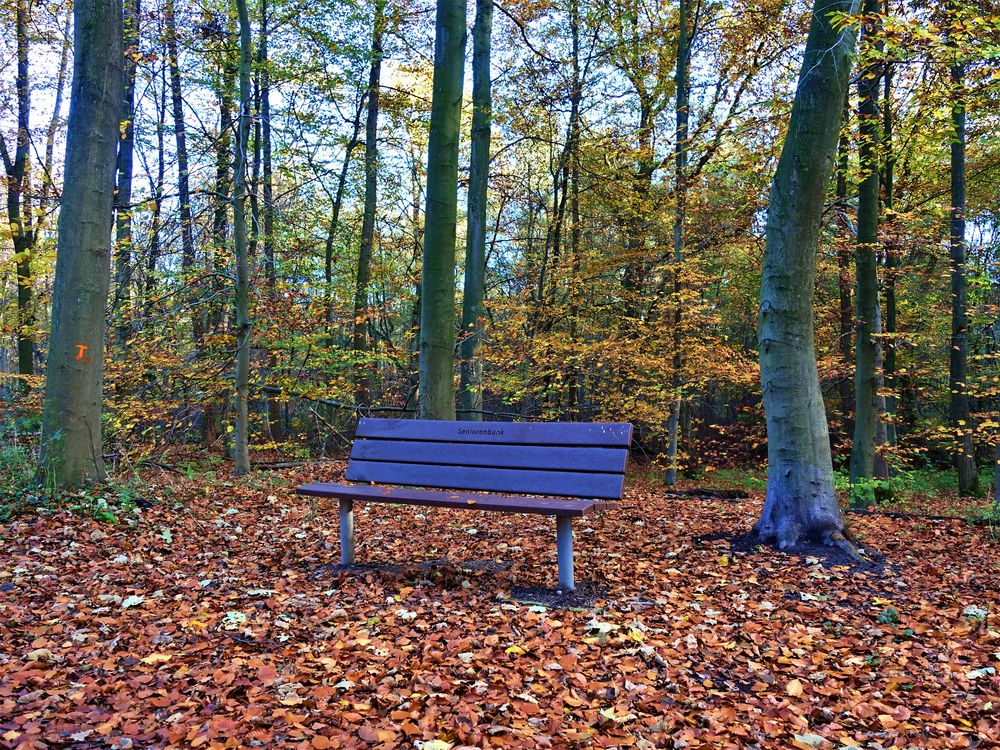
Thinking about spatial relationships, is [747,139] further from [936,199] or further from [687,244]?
[936,199]

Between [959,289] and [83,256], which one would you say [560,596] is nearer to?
[83,256]

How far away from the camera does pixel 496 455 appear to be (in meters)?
4.40

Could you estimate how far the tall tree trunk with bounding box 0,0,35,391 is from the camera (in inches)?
513

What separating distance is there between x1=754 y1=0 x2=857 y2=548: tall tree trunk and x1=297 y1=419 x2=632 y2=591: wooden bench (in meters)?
1.47

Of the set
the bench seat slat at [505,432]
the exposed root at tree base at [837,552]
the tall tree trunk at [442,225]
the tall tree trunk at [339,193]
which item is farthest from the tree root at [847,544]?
the tall tree trunk at [339,193]

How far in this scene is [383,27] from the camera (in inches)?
514

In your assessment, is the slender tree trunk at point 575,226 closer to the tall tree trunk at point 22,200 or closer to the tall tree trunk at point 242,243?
the tall tree trunk at point 242,243

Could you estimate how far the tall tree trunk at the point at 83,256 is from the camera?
5281mm

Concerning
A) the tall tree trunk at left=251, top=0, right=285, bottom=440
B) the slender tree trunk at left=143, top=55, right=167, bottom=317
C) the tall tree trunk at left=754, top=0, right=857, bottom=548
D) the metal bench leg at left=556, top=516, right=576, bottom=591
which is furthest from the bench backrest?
the tall tree trunk at left=251, top=0, right=285, bottom=440

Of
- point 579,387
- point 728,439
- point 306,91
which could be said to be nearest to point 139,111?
point 306,91

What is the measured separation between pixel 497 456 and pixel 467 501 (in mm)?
470

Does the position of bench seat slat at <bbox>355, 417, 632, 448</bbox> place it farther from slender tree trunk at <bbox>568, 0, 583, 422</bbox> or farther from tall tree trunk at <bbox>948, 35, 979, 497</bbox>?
tall tree trunk at <bbox>948, 35, 979, 497</bbox>

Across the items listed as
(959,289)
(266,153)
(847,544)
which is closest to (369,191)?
(266,153)

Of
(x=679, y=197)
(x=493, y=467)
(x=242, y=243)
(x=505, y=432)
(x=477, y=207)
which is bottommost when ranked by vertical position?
(x=493, y=467)
